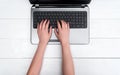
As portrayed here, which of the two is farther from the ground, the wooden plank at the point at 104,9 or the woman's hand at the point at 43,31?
the wooden plank at the point at 104,9

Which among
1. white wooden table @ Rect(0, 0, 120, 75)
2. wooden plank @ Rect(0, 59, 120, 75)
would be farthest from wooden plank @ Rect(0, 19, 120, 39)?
wooden plank @ Rect(0, 59, 120, 75)

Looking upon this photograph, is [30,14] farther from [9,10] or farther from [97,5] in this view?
[97,5]

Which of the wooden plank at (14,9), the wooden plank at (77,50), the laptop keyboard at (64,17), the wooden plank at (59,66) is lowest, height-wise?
the wooden plank at (59,66)

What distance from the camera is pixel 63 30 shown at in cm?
126

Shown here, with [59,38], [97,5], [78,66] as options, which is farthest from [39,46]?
[97,5]

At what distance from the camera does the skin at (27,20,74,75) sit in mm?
1217

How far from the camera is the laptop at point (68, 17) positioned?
1254 millimetres

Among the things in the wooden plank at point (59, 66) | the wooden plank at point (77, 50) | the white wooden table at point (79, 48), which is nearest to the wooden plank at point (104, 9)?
the white wooden table at point (79, 48)

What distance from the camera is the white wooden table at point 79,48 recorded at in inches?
49.5

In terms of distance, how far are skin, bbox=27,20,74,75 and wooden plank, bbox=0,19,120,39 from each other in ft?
0.30

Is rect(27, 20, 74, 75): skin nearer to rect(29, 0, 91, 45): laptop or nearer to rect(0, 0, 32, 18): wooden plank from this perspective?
rect(29, 0, 91, 45): laptop

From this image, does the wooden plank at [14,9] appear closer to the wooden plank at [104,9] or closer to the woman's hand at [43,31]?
the woman's hand at [43,31]

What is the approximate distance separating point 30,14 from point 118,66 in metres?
0.60

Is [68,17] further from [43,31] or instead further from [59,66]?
[59,66]
